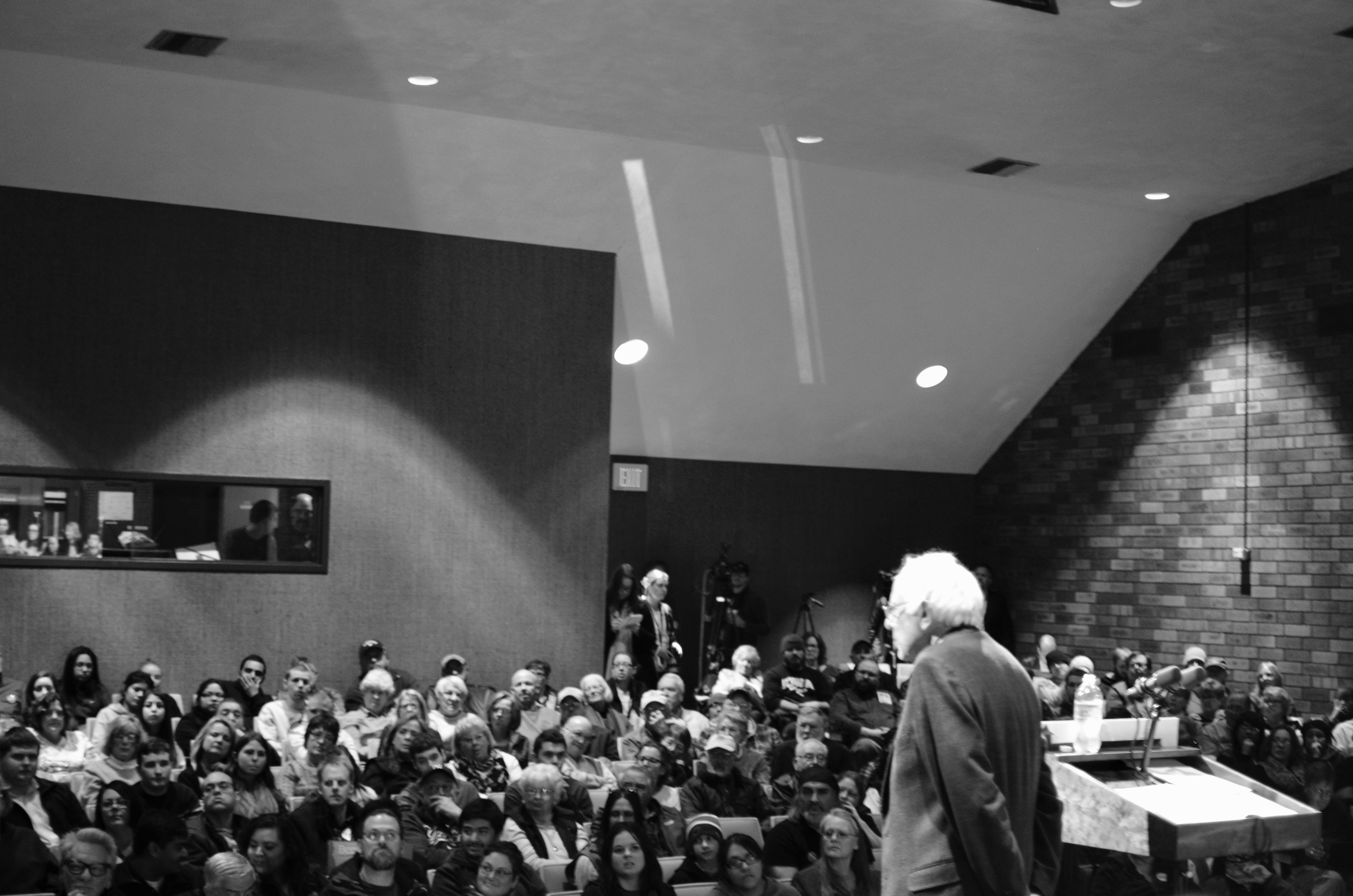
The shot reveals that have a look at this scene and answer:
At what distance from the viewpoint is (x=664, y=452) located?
412 inches

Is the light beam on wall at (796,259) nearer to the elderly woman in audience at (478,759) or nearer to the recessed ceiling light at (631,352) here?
the recessed ceiling light at (631,352)

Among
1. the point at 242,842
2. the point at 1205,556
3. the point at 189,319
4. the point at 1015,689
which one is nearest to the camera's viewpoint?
the point at 1015,689

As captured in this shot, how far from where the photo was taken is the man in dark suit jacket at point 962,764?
2.54m

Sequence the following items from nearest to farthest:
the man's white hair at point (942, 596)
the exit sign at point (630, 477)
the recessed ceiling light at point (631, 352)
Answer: the man's white hair at point (942, 596)
the recessed ceiling light at point (631, 352)
the exit sign at point (630, 477)

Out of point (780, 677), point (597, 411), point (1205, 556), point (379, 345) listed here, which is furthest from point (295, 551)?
point (1205, 556)

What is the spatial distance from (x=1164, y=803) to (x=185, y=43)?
5.31m

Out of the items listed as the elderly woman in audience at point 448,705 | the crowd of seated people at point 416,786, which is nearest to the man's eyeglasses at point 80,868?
the crowd of seated people at point 416,786

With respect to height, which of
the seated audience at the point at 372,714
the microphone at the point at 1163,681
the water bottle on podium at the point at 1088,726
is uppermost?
the microphone at the point at 1163,681

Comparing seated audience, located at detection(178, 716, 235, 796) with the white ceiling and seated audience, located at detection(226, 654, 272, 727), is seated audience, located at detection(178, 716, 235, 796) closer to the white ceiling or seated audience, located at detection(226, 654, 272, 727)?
seated audience, located at detection(226, 654, 272, 727)

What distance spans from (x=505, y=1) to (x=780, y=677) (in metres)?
4.33

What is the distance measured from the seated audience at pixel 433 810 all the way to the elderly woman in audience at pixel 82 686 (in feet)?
7.52

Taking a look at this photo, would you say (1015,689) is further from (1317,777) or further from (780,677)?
(780,677)

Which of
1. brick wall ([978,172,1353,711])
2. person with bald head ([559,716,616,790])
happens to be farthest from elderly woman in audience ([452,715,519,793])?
brick wall ([978,172,1353,711])

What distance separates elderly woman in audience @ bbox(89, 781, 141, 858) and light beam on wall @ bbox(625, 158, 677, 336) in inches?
173
